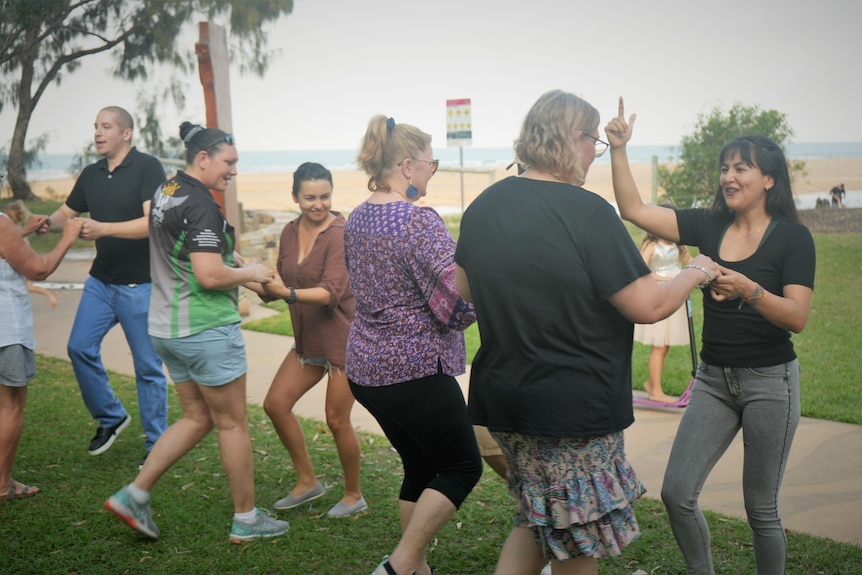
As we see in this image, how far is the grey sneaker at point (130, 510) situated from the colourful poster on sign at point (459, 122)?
9.54 meters

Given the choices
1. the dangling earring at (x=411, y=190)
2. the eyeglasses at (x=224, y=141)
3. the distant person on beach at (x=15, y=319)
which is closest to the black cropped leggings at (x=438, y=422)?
the dangling earring at (x=411, y=190)

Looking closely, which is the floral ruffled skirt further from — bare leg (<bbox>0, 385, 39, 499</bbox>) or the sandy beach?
bare leg (<bbox>0, 385, 39, 499</bbox>)

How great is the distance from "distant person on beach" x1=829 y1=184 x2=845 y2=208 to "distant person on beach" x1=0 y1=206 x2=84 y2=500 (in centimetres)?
854

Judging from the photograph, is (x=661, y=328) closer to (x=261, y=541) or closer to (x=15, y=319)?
(x=261, y=541)

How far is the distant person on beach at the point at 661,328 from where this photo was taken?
6.77 metres

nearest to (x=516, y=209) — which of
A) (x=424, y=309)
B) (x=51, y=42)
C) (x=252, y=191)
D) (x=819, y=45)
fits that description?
(x=424, y=309)

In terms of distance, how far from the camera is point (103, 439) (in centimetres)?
572

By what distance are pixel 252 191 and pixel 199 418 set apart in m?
47.2

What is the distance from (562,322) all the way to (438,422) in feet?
2.95

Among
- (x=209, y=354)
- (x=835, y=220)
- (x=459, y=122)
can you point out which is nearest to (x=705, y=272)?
(x=209, y=354)

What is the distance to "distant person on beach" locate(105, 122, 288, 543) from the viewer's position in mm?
3943

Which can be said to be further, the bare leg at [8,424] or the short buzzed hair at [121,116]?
the short buzzed hair at [121,116]

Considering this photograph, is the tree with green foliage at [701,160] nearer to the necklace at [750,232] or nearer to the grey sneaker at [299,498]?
the grey sneaker at [299,498]

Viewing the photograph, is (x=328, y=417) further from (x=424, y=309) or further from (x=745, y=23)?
(x=745, y=23)
